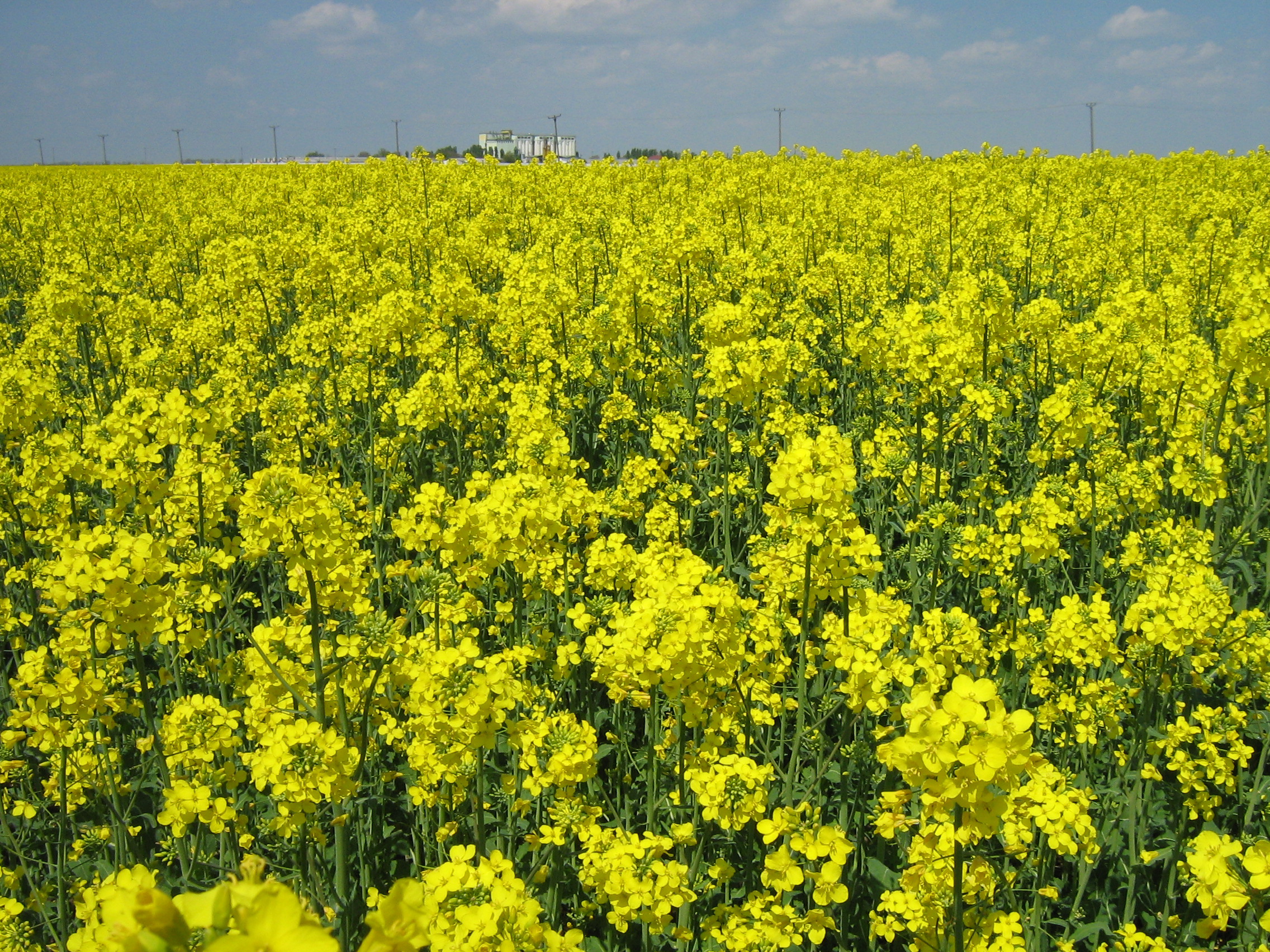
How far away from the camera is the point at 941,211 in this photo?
43.7 feet

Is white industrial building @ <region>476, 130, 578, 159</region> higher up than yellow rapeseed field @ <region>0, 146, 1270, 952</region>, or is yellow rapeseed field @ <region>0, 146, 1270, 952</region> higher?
white industrial building @ <region>476, 130, 578, 159</region>

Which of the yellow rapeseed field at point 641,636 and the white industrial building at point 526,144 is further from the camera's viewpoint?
the white industrial building at point 526,144

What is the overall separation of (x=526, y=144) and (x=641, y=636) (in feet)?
291

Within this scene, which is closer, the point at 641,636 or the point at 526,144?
the point at 641,636

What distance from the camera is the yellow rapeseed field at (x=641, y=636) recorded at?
2.56m

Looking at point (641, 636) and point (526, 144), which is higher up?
point (526, 144)

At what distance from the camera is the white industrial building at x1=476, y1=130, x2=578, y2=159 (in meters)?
64.9

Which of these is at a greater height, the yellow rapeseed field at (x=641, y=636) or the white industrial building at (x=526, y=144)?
the white industrial building at (x=526, y=144)

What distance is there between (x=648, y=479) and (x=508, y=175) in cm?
1772

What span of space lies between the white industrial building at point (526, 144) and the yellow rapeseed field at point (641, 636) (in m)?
55.3

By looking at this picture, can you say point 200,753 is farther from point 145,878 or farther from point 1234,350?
point 1234,350

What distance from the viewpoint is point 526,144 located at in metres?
83.6

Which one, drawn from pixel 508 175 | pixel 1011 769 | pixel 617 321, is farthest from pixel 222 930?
pixel 508 175

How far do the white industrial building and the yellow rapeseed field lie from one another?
55304mm
